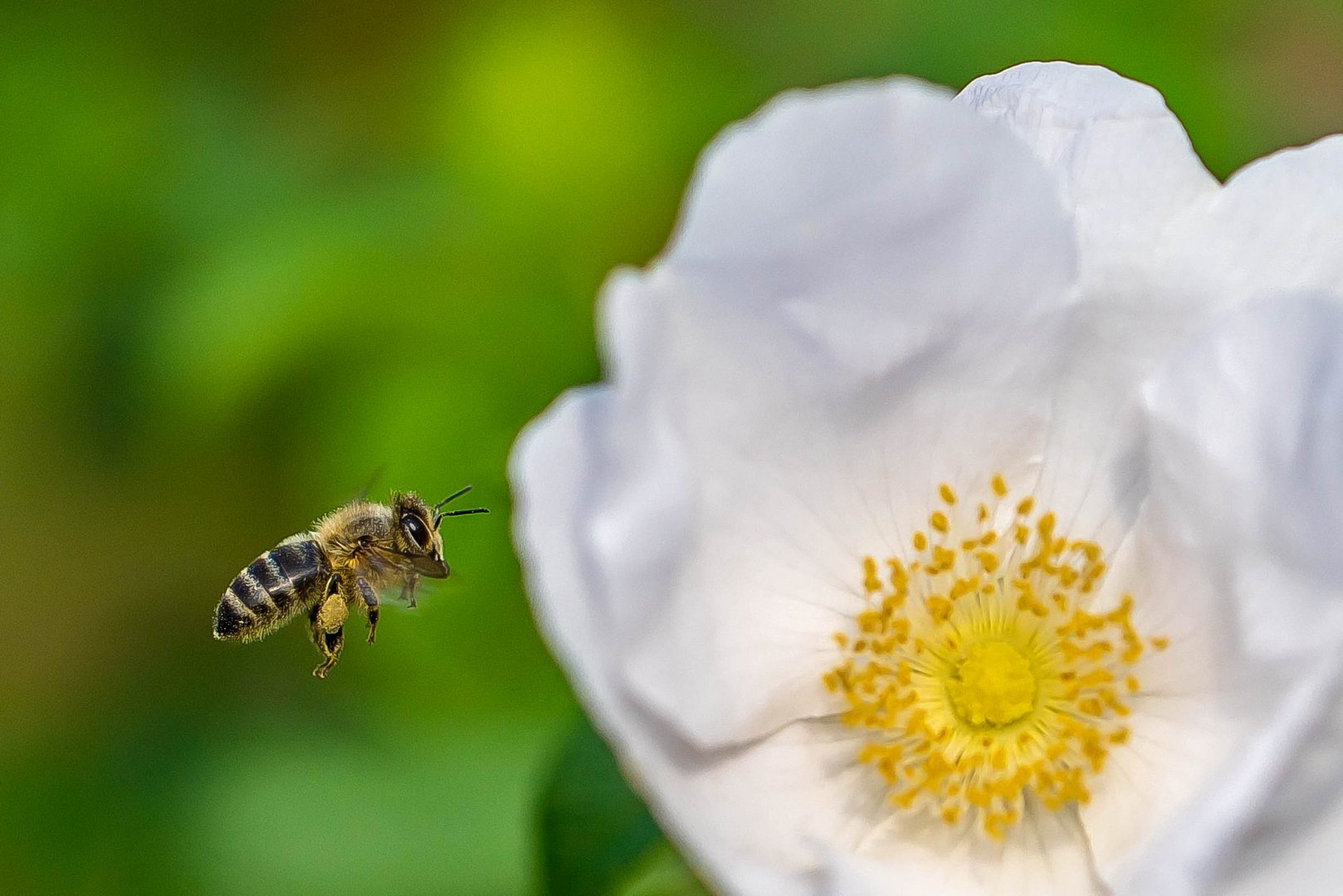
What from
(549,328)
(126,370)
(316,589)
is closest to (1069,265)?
(316,589)

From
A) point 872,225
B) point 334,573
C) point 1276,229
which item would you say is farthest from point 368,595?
point 1276,229

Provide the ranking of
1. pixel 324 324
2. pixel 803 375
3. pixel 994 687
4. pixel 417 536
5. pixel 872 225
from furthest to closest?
pixel 324 324
pixel 417 536
pixel 994 687
pixel 803 375
pixel 872 225

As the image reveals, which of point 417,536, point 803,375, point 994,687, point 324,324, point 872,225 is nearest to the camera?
point 872,225

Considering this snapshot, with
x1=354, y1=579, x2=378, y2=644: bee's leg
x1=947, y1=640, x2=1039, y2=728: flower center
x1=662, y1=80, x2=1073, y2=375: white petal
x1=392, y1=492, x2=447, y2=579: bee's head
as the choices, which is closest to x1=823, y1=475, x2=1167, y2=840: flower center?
x1=947, y1=640, x2=1039, y2=728: flower center

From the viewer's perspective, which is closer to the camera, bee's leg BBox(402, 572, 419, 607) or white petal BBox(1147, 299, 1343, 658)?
white petal BBox(1147, 299, 1343, 658)

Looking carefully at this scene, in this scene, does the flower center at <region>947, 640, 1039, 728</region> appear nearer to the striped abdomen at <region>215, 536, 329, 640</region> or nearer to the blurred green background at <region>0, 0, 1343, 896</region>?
the striped abdomen at <region>215, 536, 329, 640</region>

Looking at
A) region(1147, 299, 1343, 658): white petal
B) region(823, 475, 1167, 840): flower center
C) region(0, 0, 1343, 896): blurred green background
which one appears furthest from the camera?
region(0, 0, 1343, 896): blurred green background

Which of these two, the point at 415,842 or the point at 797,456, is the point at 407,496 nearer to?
the point at 797,456

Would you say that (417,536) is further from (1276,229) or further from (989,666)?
(1276,229)
